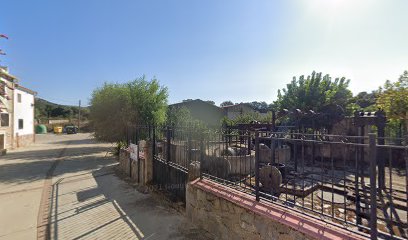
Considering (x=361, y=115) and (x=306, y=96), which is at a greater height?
(x=306, y=96)

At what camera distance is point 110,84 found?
57.0 feet

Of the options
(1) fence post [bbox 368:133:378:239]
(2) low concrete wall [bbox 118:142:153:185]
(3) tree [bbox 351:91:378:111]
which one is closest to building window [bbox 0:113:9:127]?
(2) low concrete wall [bbox 118:142:153:185]

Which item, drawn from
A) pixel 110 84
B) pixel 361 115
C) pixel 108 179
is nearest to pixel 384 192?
pixel 361 115

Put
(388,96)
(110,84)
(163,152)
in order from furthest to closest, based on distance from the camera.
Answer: (110,84), (388,96), (163,152)

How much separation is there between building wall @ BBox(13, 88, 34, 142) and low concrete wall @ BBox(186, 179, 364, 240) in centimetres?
2448

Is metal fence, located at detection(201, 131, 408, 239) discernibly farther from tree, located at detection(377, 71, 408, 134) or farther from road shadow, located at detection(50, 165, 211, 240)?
tree, located at detection(377, 71, 408, 134)

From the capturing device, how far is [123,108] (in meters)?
15.6

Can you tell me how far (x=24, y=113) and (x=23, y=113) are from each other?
0.32 metres

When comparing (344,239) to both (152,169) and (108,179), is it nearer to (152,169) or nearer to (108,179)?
(152,169)

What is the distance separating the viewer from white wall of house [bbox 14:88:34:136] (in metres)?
23.0

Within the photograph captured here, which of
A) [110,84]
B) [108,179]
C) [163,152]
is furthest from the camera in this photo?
[110,84]

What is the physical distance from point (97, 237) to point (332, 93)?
14.6 m

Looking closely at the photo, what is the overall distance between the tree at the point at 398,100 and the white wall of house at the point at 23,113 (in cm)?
2790

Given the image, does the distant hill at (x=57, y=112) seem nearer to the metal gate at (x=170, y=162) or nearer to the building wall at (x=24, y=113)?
the building wall at (x=24, y=113)
